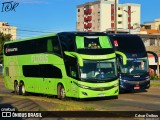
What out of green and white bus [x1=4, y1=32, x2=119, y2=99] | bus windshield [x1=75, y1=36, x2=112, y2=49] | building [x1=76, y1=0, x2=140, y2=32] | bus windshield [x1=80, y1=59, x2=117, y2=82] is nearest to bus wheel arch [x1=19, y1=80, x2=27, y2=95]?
green and white bus [x1=4, y1=32, x2=119, y2=99]

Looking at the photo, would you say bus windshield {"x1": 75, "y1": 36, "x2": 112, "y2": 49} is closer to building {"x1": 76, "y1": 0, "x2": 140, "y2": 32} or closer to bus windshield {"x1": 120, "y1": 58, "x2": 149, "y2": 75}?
bus windshield {"x1": 120, "y1": 58, "x2": 149, "y2": 75}

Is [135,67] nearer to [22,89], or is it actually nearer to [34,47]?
[34,47]

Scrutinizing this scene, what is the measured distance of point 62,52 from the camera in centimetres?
2352

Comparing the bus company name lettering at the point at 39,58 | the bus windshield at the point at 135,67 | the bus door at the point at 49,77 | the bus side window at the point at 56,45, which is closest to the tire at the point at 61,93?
the bus door at the point at 49,77

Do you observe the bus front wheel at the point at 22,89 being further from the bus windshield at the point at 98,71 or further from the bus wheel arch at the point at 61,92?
the bus windshield at the point at 98,71

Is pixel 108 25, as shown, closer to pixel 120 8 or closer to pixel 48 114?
pixel 120 8

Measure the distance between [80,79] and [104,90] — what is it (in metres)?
1.45

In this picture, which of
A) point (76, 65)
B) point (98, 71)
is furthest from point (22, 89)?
point (98, 71)

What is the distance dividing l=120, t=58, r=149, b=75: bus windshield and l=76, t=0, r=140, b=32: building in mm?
122434

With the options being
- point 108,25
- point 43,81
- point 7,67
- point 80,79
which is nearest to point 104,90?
point 80,79

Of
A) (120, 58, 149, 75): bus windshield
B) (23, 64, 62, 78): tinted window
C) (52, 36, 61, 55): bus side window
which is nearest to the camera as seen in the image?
(52, 36, 61, 55): bus side window

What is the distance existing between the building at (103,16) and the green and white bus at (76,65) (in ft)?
414

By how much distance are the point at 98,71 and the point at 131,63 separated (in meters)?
6.16

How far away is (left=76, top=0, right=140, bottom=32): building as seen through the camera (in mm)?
154875
